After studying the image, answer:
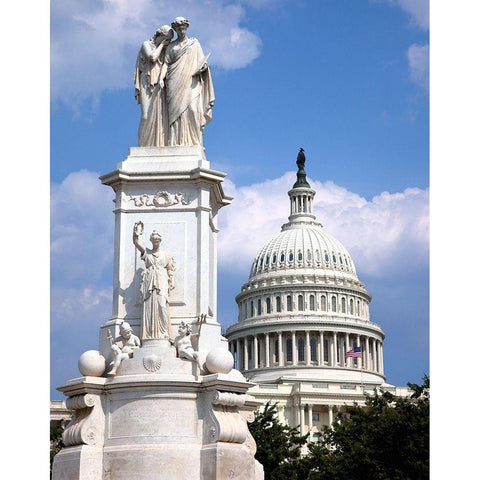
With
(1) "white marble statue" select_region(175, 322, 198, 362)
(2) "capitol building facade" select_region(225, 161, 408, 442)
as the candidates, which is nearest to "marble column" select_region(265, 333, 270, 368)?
(2) "capitol building facade" select_region(225, 161, 408, 442)

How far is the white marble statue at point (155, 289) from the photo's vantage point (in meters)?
20.0

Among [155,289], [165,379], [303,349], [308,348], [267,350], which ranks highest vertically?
[303,349]

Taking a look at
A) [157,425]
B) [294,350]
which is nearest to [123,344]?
[157,425]

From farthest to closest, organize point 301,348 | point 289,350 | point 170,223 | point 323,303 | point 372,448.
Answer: point 323,303, point 301,348, point 289,350, point 372,448, point 170,223

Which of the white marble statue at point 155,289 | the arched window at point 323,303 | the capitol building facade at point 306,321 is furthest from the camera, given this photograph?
the arched window at point 323,303

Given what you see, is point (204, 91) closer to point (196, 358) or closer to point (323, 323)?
point (196, 358)

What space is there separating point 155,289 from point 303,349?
468 feet

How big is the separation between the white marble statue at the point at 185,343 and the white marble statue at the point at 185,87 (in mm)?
3815

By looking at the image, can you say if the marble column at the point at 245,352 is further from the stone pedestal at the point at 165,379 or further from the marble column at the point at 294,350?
the stone pedestal at the point at 165,379

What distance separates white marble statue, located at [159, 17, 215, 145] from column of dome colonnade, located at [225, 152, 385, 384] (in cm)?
13375

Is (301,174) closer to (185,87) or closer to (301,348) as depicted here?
(301,348)

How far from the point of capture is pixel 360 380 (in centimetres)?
15538

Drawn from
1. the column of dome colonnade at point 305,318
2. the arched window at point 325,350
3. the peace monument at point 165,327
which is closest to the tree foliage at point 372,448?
the peace monument at point 165,327

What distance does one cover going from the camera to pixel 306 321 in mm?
159250
